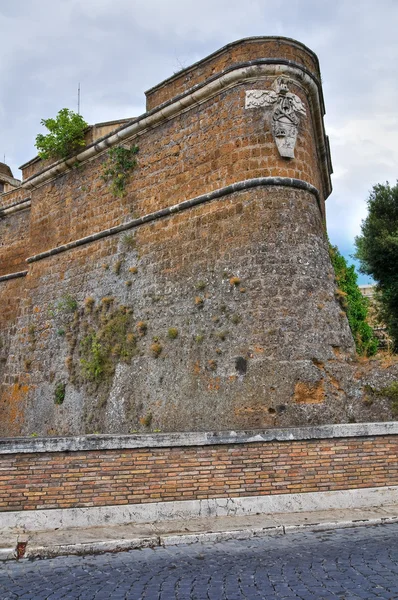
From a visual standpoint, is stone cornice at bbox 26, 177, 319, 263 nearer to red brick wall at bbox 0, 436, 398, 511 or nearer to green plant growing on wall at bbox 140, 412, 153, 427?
green plant growing on wall at bbox 140, 412, 153, 427

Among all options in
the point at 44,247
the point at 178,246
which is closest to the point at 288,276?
the point at 178,246

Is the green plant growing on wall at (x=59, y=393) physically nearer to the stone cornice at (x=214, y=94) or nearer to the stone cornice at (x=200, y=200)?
the stone cornice at (x=200, y=200)

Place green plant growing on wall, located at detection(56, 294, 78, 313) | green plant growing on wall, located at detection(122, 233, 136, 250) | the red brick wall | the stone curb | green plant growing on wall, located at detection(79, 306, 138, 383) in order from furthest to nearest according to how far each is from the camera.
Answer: green plant growing on wall, located at detection(56, 294, 78, 313) → green plant growing on wall, located at detection(122, 233, 136, 250) → green plant growing on wall, located at detection(79, 306, 138, 383) → the red brick wall → the stone curb

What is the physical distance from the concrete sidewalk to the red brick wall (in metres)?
0.31

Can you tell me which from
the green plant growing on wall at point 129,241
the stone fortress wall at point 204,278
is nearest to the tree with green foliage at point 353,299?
the stone fortress wall at point 204,278

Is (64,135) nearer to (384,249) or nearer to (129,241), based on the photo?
(129,241)

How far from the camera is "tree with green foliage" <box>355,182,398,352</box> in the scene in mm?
16125

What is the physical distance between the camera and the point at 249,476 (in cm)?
718

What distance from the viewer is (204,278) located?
412 inches

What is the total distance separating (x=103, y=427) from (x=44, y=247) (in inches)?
215

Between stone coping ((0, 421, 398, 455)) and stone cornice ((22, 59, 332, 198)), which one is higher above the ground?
→ stone cornice ((22, 59, 332, 198))

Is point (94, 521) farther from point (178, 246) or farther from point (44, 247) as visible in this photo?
point (44, 247)

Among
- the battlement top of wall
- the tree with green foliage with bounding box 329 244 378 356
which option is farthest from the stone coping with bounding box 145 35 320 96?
the tree with green foliage with bounding box 329 244 378 356

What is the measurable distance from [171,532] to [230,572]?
4.65ft
